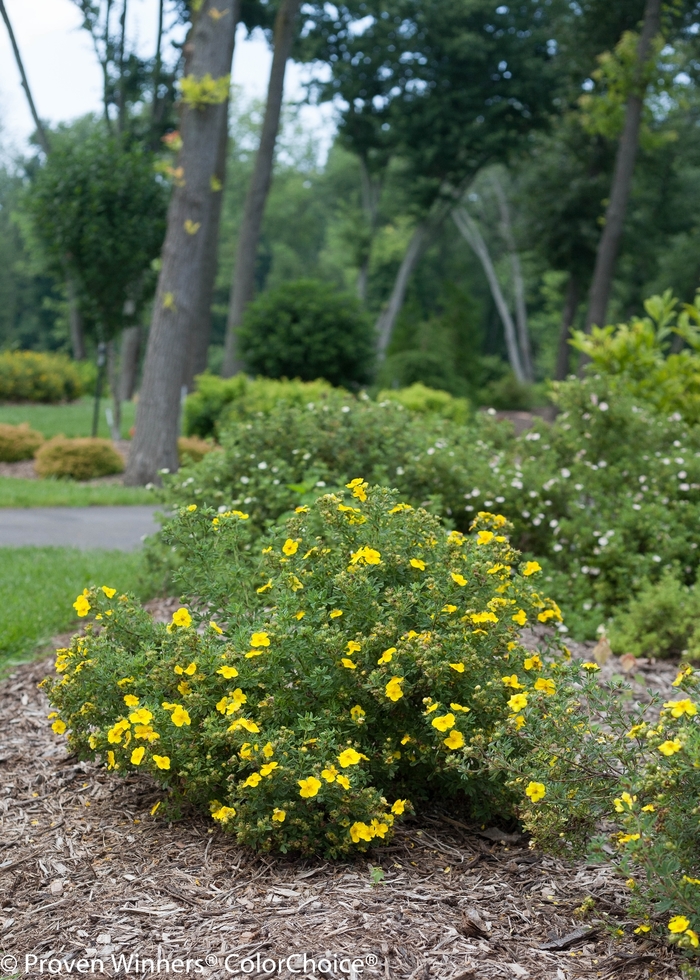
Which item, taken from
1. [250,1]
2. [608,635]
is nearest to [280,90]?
[250,1]

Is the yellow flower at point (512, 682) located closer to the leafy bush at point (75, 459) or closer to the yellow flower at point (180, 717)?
the yellow flower at point (180, 717)

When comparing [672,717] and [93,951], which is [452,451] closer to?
[672,717]

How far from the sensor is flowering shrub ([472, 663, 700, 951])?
1.89 m

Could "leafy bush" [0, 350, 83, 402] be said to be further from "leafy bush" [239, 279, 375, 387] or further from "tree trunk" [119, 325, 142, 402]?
"leafy bush" [239, 279, 375, 387]

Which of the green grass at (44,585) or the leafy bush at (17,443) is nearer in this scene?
the green grass at (44,585)

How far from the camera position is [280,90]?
1568 centimetres

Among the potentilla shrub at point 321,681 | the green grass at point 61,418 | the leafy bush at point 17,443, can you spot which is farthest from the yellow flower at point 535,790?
the green grass at point 61,418

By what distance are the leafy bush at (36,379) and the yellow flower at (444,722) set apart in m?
18.7

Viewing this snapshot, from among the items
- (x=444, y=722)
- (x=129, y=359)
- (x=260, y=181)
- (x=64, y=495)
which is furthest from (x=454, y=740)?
(x=129, y=359)

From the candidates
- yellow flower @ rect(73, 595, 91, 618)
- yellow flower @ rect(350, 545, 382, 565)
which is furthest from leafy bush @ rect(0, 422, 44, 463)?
yellow flower @ rect(350, 545, 382, 565)

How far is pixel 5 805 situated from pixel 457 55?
2299cm

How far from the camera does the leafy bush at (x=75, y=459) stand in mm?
11117

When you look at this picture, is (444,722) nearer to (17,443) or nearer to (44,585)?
(44,585)

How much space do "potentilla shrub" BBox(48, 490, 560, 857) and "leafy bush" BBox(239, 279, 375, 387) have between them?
1176cm
